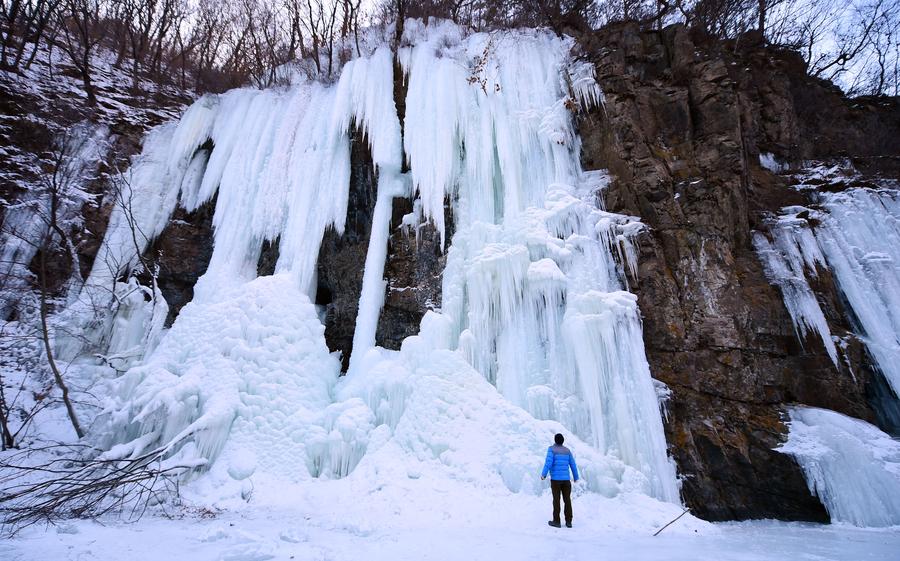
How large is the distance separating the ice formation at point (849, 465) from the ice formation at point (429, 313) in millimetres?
1935

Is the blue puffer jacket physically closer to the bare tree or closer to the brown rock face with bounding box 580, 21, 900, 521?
the brown rock face with bounding box 580, 21, 900, 521

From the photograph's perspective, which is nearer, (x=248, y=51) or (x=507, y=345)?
(x=507, y=345)

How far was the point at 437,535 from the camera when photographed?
394 centimetres

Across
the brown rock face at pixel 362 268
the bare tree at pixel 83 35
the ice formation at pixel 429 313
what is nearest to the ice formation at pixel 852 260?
the ice formation at pixel 429 313

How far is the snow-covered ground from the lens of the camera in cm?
305

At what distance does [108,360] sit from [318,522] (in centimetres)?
675

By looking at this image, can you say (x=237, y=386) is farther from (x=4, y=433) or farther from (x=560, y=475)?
(x=560, y=475)

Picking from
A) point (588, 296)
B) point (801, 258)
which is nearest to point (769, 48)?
point (801, 258)

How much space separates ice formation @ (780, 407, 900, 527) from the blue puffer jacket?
3.75m

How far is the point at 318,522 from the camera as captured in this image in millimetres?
4344

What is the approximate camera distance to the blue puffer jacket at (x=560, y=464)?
14.6 ft

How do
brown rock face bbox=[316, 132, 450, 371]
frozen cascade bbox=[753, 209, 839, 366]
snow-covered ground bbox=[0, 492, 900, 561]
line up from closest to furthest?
snow-covered ground bbox=[0, 492, 900, 561] → frozen cascade bbox=[753, 209, 839, 366] → brown rock face bbox=[316, 132, 450, 371]

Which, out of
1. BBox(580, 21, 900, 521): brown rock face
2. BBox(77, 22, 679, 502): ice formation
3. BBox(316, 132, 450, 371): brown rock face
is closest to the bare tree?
BBox(77, 22, 679, 502): ice formation

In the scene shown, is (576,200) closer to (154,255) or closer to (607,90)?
(607,90)
